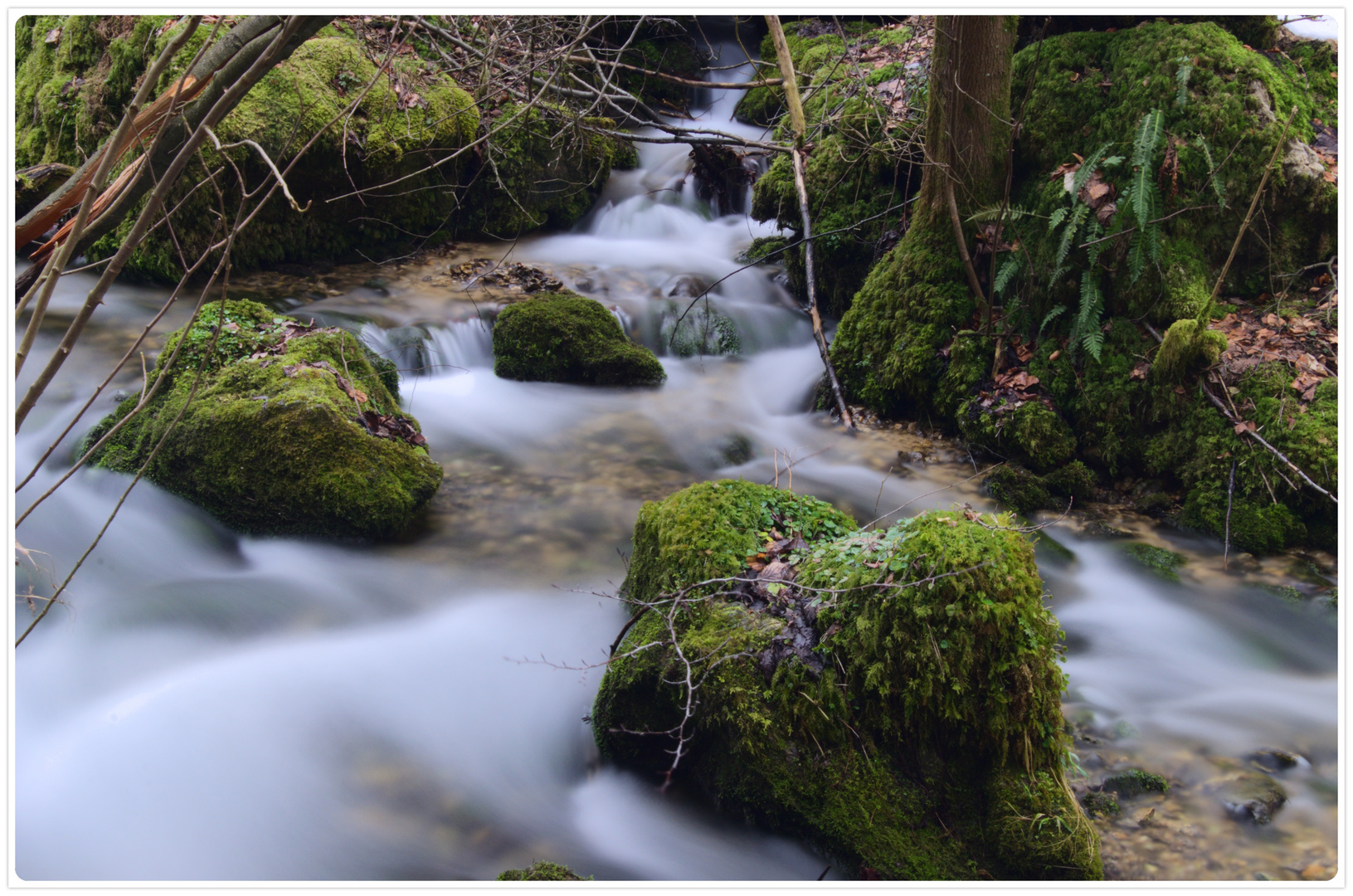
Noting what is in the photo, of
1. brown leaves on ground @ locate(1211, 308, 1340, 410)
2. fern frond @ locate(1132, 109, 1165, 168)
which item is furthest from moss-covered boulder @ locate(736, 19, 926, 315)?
brown leaves on ground @ locate(1211, 308, 1340, 410)

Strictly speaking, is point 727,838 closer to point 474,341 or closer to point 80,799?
point 80,799

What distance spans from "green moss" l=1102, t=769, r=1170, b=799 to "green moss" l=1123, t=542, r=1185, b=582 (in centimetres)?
179

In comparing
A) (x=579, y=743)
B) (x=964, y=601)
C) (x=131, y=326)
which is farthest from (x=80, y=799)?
(x=131, y=326)

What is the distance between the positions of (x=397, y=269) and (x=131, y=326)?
276 cm

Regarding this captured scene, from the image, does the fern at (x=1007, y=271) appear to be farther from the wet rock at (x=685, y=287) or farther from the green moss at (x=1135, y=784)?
the green moss at (x=1135, y=784)

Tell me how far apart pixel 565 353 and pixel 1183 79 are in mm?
5109

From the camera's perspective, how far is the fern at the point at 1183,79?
5.42 m

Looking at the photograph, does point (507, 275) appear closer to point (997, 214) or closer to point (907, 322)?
point (907, 322)

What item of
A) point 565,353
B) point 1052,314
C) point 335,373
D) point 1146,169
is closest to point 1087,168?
point 1146,169

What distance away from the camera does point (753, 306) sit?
8328 millimetres

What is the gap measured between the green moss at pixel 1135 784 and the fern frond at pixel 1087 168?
4.02 meters

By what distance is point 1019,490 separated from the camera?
534 cm

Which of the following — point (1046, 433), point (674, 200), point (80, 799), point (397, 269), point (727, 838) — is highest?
point (674, 200)

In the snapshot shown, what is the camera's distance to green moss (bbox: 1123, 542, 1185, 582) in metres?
4.69
